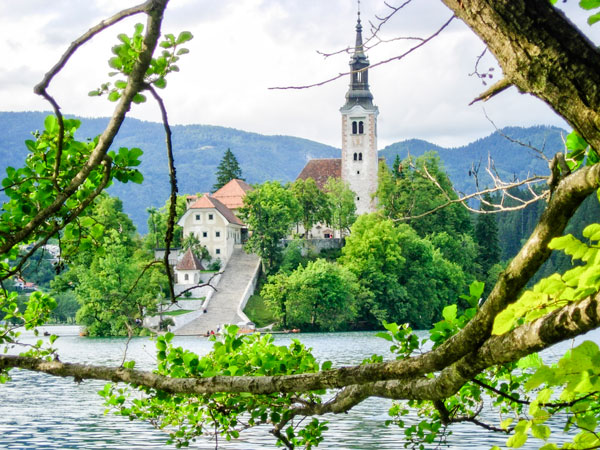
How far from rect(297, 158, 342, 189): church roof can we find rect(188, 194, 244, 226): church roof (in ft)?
29.8

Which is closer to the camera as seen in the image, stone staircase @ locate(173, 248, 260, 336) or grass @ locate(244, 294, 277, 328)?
stone staircase @ locate(173, 248, 260, 336)

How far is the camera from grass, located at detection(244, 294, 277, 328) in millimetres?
62156

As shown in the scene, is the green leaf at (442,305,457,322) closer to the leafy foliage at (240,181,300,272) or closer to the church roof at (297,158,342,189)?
the leafy foliage at (240,181,300,272)

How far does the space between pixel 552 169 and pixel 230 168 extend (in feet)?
286

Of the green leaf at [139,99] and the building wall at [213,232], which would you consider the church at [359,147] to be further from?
the green leaf at [139,99]

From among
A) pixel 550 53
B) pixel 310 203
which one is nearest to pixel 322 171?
pixel 310 203

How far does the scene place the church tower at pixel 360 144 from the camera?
78625 mm

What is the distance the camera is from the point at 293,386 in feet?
9.18

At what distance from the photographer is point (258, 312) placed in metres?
64.6

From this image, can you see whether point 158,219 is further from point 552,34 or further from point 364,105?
point 552,34

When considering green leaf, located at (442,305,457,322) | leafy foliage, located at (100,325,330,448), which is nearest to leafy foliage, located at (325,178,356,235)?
leafy foliage, located at (100,325,330,448)

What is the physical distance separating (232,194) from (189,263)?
15.9 metres

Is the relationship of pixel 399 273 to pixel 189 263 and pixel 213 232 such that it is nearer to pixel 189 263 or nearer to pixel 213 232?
pixel 189 263

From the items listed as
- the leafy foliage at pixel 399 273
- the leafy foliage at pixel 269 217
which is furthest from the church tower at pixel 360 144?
the leafy foliage at pixel 399 273
